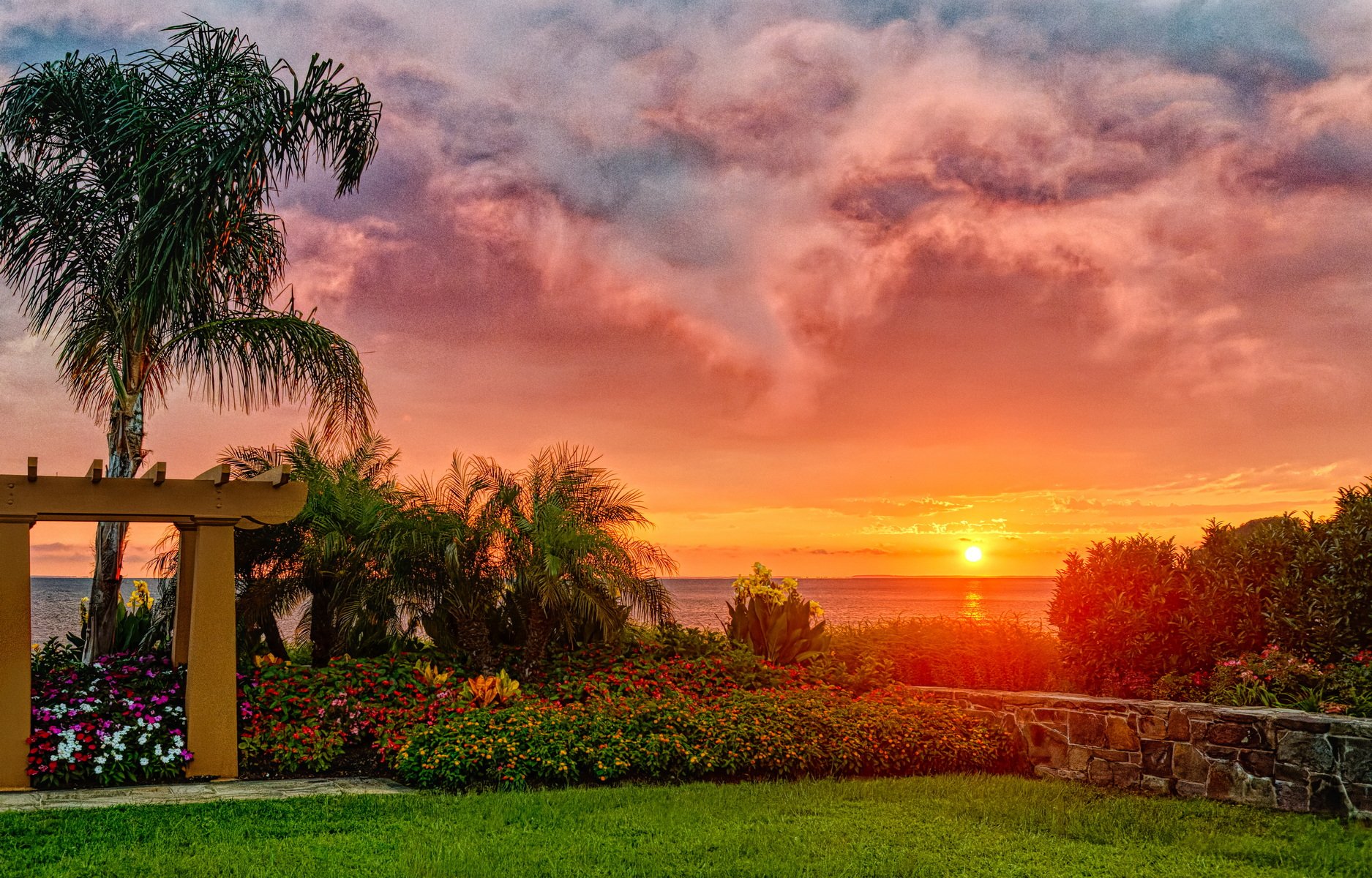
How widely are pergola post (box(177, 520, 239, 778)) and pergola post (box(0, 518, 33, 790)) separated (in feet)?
4.01

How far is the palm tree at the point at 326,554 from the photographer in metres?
10.8

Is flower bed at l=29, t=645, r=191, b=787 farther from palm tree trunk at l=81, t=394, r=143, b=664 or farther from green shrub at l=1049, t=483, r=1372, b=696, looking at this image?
green shrub at l=1049, t=483, r=1372, b=696

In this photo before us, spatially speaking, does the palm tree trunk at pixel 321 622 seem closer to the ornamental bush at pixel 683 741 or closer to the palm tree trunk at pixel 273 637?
the palm tree trunk at pixel 273 637

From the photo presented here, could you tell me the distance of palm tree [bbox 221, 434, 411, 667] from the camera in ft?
35.6

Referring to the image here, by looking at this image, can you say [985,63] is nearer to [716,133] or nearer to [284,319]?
[716,133]

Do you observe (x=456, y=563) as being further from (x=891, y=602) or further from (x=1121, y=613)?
(x=891, y=602)

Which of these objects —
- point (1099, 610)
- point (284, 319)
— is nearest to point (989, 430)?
point (1099, 610)

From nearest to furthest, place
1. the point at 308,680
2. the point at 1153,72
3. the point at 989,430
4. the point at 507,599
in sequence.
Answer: the point at 308,680, the point at 1153,72, the point at 507,599, the point at 989,430

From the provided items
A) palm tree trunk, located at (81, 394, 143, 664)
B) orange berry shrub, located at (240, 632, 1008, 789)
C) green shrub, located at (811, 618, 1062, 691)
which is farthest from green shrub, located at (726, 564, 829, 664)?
palm tree trunk, located at (81, 394, 143, 664)

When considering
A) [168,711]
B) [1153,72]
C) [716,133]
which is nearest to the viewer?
[168,711]

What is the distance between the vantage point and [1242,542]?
9.37 metres

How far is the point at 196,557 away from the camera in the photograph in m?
8.66

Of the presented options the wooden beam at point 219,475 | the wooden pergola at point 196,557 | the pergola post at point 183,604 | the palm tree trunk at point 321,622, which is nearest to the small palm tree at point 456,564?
the palm tree trunk at point 321,622

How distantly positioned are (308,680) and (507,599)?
244 cm
